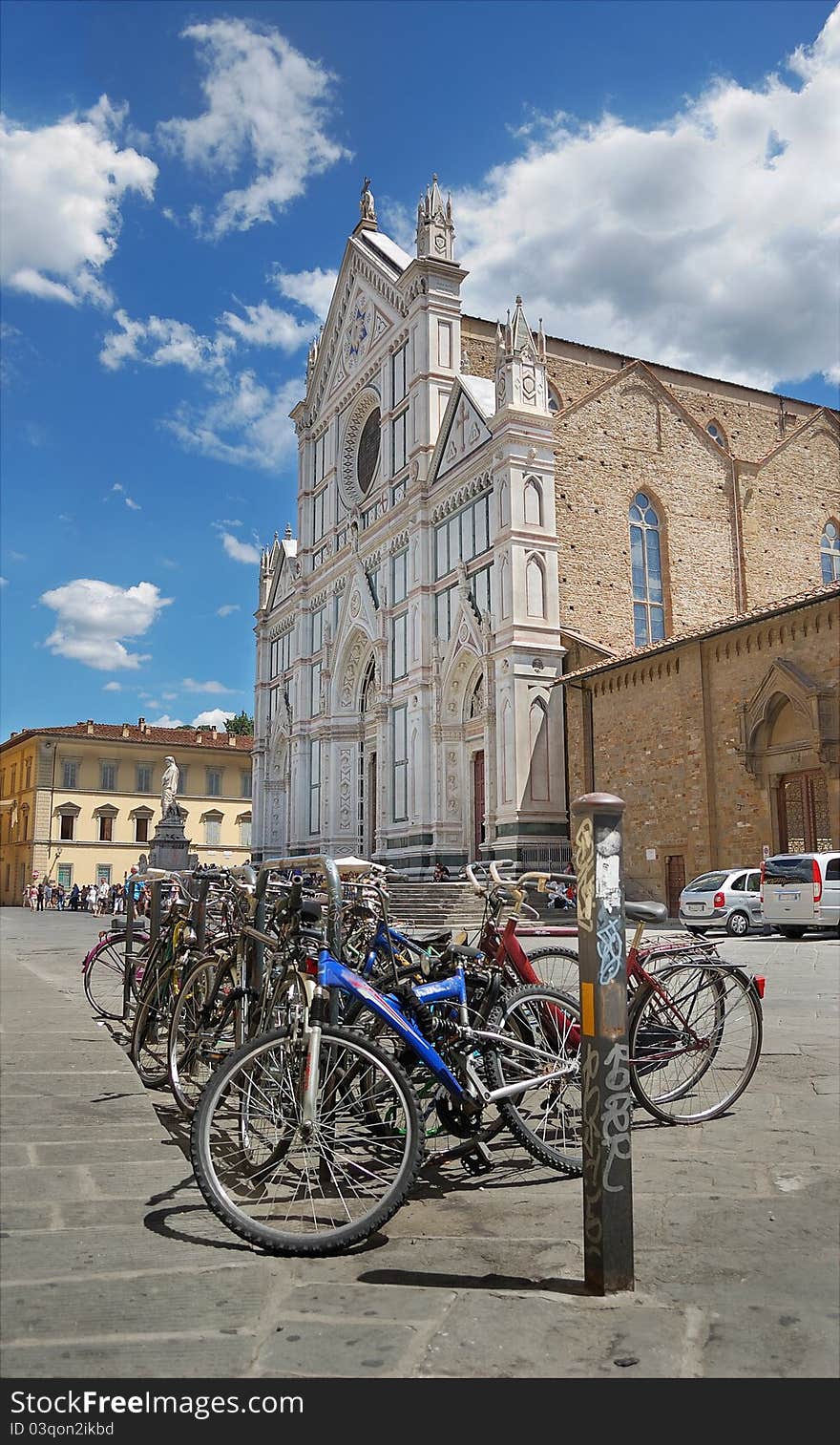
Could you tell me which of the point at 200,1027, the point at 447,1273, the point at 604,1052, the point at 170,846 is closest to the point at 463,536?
the point at 170,846

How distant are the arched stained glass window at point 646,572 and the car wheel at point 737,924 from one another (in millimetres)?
11155

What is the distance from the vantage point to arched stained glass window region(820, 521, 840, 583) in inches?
1299

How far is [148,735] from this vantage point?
61062mm

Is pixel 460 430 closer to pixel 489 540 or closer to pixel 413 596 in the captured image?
pixel 489 540

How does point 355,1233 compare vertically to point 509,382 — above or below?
below

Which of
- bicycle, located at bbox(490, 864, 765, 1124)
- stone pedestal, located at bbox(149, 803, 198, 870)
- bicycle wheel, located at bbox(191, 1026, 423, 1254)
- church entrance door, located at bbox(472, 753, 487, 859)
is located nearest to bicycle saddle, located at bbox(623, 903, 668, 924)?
bicycle, located at bbox(490, 864, 765, 1124)

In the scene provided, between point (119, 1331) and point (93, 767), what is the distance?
58.0 meters

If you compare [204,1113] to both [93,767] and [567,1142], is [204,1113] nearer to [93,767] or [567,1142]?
[567,1142]

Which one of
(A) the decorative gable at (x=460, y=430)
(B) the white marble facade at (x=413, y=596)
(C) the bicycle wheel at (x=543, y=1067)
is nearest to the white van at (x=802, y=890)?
(B) the white marble facade at (x=413, y=596)

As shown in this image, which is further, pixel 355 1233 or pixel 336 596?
pixel 336 596

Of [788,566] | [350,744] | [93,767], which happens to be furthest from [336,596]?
[93,767]

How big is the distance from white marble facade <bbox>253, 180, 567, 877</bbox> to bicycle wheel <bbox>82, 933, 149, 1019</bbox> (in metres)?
14.8

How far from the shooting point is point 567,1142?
458 cm

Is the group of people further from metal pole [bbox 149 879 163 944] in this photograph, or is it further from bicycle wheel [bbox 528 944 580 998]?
bicycle wheel [bbox 528 944 580 998]
